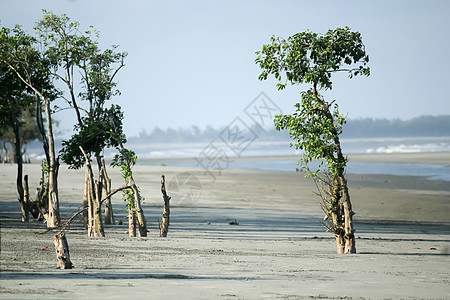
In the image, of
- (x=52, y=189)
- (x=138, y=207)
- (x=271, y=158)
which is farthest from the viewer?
(x=271, y=158)

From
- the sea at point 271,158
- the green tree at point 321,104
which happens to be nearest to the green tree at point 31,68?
the green tree at point 321,104

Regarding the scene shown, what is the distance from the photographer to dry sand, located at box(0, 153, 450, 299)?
854 centimetres

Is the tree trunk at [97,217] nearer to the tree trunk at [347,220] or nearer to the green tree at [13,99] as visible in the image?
the green tree at [13,99]

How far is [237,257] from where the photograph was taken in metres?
12.4

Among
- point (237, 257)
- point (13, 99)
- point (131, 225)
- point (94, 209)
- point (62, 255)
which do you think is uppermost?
point (13, 99)

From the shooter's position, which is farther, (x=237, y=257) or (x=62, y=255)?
(x=237, y=257)

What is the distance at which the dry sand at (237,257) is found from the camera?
336 inches

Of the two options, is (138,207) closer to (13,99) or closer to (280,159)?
(13,99)

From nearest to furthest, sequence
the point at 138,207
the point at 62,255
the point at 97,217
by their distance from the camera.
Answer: the point at 62,255, the point at 97,217, the point at 138,207

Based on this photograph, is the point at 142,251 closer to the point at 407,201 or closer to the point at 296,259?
the point at 296,259

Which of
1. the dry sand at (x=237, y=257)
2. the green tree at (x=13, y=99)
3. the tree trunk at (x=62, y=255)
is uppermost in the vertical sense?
the green tree at (x=13, y=99)

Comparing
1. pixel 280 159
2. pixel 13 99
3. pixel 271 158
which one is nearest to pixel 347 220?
pixel 13 99

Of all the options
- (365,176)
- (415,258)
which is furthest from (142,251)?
(365,176)

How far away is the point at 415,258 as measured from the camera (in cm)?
1325
